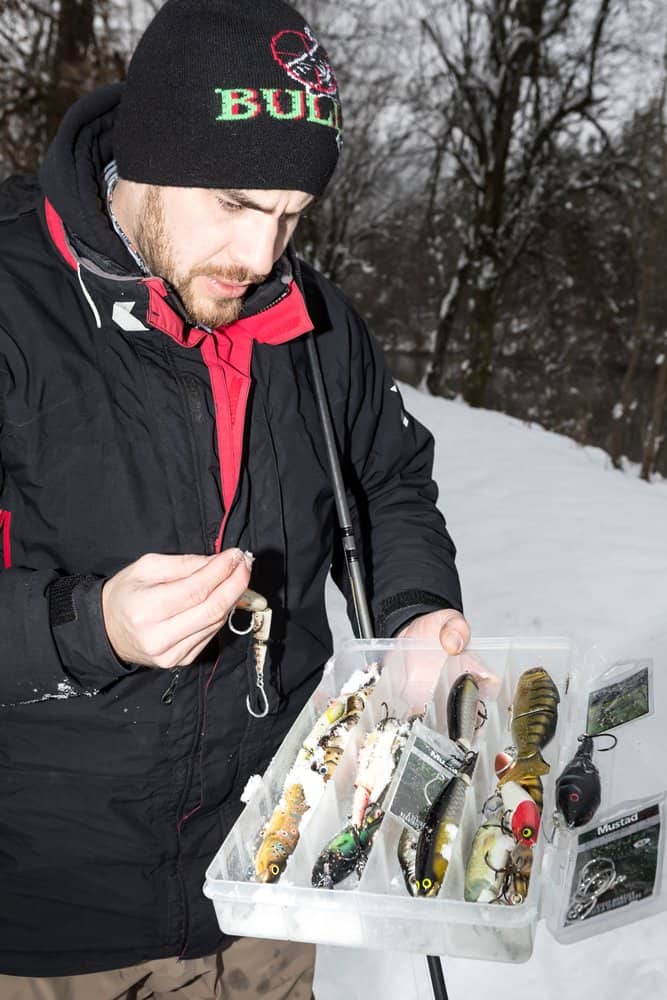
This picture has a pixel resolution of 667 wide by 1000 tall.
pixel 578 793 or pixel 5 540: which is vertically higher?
pixel 5 540

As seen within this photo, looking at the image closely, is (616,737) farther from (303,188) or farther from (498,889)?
(303,188)

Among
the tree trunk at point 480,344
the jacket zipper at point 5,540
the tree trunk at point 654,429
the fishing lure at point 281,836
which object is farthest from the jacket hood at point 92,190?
the tree trunk at point 480,344

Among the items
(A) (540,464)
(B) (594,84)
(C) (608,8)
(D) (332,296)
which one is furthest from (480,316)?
(D) (332,296)

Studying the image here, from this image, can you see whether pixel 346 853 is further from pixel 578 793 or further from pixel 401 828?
pixel 578 793

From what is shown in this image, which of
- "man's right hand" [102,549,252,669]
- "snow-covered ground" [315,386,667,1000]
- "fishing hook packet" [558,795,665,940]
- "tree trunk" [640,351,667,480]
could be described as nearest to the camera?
"fishing hook packet" [558,795,665,940]

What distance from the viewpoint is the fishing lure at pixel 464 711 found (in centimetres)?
168

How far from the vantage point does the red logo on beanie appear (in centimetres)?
163

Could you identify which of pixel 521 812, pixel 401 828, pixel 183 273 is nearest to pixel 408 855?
pixel 401 828

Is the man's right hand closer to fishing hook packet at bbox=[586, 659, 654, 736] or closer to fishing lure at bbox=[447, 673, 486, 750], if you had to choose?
fishing lure at bbox=[447, 673, 486, 750]

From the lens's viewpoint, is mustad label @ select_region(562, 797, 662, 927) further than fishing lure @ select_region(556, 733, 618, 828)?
No

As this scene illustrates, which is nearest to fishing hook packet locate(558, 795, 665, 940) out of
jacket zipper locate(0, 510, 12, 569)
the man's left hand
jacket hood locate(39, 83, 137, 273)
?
the man's left hand

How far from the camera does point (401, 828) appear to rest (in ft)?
4.70

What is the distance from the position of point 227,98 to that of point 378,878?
1.32 meters

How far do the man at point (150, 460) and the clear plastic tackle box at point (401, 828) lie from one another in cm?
13
